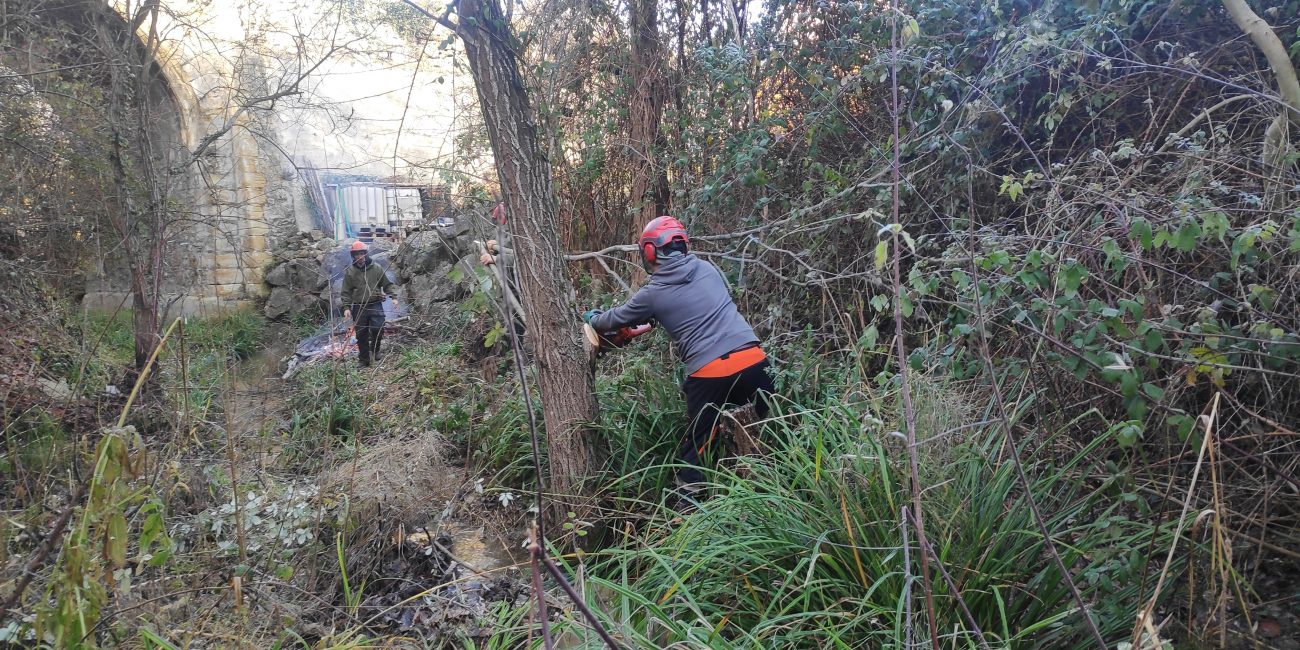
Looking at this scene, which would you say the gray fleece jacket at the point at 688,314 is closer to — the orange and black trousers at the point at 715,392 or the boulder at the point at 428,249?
the orange and black trousers at the point at 715,392

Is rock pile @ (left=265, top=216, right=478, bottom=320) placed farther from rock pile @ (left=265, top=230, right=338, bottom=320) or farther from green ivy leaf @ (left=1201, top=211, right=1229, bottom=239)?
green ivy leaf @ (left=1201, top=211, right=1229, bottom=239)

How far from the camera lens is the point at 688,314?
4371mm

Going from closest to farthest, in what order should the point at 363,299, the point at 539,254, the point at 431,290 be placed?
the point at 539,254
the point at 363,299
the point at 431,290

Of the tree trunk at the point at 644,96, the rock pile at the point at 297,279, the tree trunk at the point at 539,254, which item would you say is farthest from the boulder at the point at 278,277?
the tree trunk at the point at 539,254

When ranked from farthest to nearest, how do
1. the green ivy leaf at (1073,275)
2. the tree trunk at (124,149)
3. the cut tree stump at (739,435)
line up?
the tree trunk at (124,149) → the cut tree stump at (739,435) → the green ivy leaf at (1073,275)

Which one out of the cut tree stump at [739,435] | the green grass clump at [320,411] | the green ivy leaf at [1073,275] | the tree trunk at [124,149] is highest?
the tree trunk at [124,149]

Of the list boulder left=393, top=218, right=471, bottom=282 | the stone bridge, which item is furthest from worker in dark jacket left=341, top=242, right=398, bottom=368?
boulder left=393, top=218, right=471, bottom=282

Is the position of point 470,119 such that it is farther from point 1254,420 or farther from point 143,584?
point 1254,420

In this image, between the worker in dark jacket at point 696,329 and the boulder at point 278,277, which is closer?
the worker in dark jacket at point 696,329

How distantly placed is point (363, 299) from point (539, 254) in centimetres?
526

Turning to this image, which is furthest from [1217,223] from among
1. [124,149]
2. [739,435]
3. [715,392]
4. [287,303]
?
[287,303]

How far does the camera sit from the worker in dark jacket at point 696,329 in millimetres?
4289

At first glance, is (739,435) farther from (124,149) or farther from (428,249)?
(428,249)

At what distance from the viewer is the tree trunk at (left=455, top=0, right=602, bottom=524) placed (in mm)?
4031
